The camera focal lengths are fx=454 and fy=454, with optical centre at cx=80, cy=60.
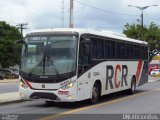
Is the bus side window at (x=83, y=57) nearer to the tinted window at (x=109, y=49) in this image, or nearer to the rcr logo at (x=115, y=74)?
the tinted window at (x=109, y=49)

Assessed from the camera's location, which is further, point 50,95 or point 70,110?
point 50,95

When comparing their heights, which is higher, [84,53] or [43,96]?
[84,53]

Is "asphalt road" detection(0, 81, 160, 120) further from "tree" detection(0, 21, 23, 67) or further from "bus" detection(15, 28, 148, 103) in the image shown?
"tree" detection(0, 21, 23, 67)

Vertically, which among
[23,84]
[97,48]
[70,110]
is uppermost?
[97,48]

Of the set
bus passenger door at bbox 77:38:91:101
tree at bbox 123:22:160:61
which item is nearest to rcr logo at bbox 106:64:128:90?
bus passenger door at bbox 77:38:91:101

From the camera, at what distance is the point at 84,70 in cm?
1708

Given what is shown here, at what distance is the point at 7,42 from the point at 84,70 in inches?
1955

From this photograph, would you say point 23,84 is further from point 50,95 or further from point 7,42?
point 7,42

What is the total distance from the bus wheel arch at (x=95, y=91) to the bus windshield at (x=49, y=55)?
226cm

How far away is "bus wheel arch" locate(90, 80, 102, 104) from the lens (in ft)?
59.7

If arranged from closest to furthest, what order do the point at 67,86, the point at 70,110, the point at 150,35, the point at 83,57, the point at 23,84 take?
the point at 70,110 < the point at 67,86 < the point at 23,84 < the point at 83,57 < the point at 150,35

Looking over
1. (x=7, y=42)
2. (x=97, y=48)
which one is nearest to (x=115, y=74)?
(x=97, y=48)

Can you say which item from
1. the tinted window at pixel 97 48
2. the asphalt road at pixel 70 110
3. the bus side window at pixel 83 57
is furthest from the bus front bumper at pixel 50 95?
the tinted window at pixel 97 48

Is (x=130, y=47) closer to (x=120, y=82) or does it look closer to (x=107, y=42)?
(x=120, y=82)
